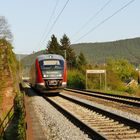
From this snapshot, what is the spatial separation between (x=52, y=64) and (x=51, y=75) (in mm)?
909

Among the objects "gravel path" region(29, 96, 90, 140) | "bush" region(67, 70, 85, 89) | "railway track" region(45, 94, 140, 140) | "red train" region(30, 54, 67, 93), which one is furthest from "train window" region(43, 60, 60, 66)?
"bush" region(67, 70, 85, 89)

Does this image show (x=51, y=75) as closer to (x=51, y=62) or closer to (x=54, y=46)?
(x=51, y=62)

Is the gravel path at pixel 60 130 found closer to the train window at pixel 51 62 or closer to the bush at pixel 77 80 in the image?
the train window at pixel 51 62

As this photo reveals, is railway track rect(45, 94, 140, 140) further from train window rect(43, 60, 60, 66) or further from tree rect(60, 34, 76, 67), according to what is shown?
tree rect(60, 34, 76, 67)

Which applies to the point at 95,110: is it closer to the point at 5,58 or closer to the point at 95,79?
the point at 5,58

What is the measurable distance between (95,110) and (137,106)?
2.84 meters

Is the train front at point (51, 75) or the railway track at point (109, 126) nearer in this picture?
the railway track at point (109, 126)

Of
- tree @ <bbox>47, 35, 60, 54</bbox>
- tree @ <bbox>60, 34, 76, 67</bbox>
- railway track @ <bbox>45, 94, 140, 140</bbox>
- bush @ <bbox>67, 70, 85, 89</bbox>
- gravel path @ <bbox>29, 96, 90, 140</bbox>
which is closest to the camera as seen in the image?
railway track @ <bbox>45, 94, 140, 140</bbox>

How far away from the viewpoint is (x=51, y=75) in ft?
98.0

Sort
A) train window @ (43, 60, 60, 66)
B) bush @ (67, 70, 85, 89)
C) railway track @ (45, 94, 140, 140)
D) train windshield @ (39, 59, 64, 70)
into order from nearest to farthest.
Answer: railway track @ (45, 94, 140, 140)
train windshield @ (39, 59, 64, 70)
train window @ (43, 60, 60, 66)
bush @ (67, 70, 85, 89)

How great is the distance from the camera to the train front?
29812 millimetres

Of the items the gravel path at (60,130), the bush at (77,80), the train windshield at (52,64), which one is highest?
the train windshield at (52,64)

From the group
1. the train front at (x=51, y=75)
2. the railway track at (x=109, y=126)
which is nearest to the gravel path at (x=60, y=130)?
the railway track at (x=109, y=126)

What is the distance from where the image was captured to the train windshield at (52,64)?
30.1m
